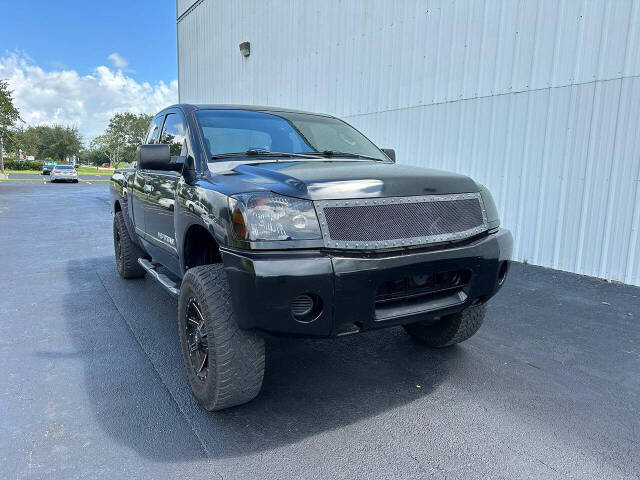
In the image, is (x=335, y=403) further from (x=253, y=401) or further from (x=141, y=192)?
(x=141, y=192)

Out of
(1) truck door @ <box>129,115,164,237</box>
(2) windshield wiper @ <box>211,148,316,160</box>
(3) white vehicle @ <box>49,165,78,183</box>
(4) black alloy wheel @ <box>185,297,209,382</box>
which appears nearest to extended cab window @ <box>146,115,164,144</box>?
(1) truck door @ <box>129,115,164,237</box>

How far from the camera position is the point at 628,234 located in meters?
5.34

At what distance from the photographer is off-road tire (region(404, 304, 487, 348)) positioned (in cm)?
321

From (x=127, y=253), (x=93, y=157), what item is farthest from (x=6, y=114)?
(x=93, y=157)

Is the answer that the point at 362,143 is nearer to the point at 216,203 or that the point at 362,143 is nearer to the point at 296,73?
the point at 216,203

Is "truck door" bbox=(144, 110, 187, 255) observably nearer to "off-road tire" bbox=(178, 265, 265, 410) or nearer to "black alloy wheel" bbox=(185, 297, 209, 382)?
"black alloy wheel" bbox=(185, 297, 209, 382)

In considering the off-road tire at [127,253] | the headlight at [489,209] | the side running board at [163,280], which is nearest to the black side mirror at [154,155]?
the side running board at [163,280]

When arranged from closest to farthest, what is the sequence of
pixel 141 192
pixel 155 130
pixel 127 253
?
pixel 141 192 → pixel 155 130 → pixel 127 253

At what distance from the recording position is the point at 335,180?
236cm

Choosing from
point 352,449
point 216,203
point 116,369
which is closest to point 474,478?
point 352,449

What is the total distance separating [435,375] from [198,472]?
169 cm

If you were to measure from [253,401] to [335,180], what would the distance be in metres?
1.43

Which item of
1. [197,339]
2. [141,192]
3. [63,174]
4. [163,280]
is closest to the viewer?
[197,339]

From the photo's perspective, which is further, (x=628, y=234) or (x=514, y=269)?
(x=514, y=269)
